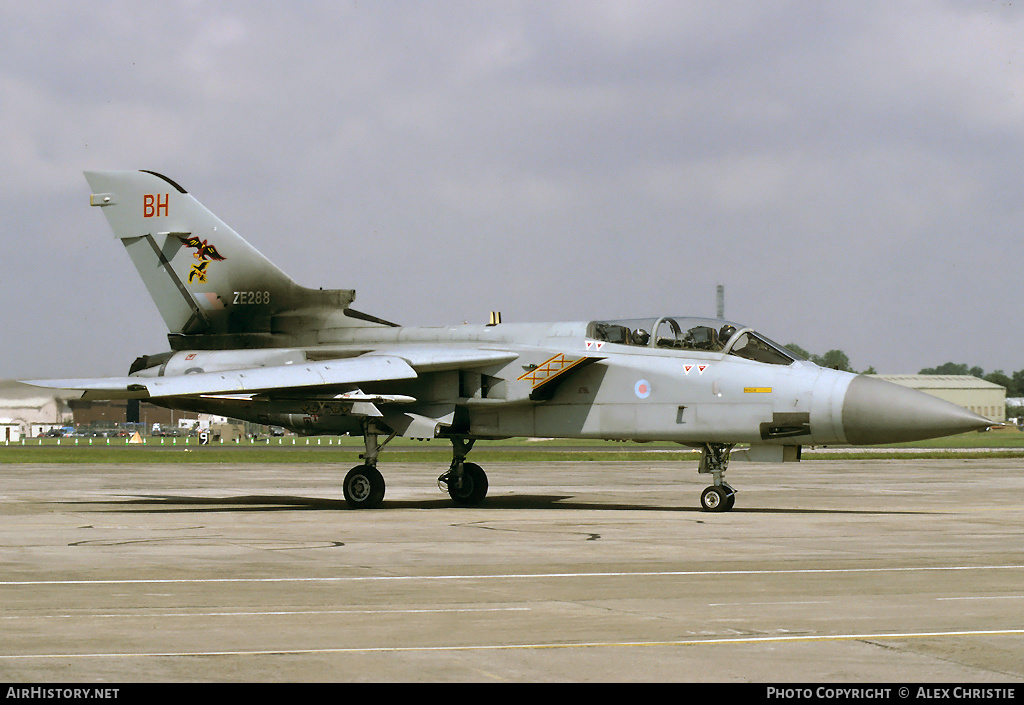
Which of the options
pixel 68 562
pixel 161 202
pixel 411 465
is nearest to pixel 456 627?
pixel 68 562

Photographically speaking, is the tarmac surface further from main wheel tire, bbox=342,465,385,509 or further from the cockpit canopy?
the cockpit canopy

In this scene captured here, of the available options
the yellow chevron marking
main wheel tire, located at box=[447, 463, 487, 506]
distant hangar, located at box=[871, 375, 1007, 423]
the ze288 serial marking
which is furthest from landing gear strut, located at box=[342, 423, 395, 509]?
distant hangar, located at box=[871, 375, 1007, 423]

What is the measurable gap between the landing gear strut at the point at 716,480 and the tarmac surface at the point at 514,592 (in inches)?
10.5

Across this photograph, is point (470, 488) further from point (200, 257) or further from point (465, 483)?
point (200, 257)

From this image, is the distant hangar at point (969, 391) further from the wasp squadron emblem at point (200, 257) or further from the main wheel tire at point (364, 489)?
the main wheel tire at point (364, 489)

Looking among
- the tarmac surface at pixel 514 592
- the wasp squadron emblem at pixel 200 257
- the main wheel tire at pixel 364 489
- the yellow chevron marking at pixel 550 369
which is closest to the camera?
the tarmac surface at pixel 514 592

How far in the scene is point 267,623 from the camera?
7.91 meters

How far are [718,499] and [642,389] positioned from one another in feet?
6.77

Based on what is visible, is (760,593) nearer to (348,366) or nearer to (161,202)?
(348,366)

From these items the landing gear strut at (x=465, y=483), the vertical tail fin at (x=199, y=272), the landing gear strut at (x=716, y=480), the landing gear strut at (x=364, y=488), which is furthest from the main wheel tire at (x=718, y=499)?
the vertical tail fin at (x=199, y=272)

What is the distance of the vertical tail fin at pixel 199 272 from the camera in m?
21.7

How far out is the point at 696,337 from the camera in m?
18.5

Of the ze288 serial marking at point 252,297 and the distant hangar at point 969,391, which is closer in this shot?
the ze288 serial marking at point 252,297

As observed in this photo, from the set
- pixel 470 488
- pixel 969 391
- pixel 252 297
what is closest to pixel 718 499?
pixel 470 488
